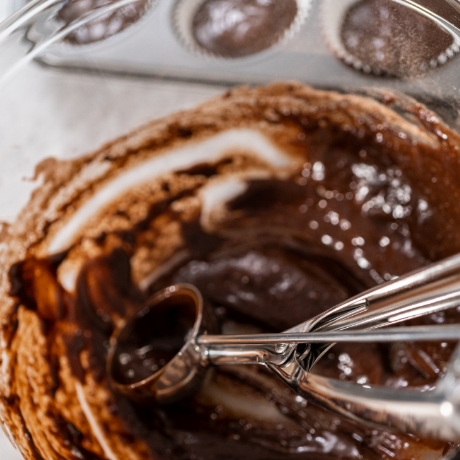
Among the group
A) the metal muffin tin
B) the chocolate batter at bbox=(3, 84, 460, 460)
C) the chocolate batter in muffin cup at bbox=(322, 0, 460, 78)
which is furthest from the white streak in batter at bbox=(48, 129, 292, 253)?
the chocolate batter in muffin cup at bbox=(322, 0, 460, 78)

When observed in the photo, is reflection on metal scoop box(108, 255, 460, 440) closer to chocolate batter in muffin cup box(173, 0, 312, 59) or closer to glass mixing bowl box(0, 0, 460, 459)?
glass mixing bowl box(0, 0, 460, 459)

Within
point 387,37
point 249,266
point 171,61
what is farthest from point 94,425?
point 387,37

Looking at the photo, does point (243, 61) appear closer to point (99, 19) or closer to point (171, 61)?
point (171, 61)

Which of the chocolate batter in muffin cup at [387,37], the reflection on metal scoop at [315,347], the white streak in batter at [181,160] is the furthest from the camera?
the white streak in batter at [181,160]

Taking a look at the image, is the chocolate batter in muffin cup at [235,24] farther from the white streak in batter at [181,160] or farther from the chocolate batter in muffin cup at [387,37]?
the white streak in batter at [181,160]

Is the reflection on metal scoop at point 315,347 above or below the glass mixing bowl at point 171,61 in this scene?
below

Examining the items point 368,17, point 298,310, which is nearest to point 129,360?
point 298,310

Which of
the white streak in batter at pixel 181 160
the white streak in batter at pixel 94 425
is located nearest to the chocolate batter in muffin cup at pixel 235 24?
the white streak in batter at pixel 181 160
